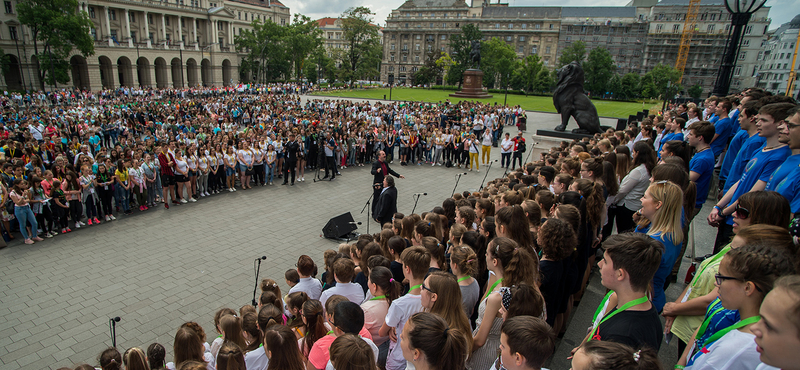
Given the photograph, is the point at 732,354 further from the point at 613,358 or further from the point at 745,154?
the point at 745,154

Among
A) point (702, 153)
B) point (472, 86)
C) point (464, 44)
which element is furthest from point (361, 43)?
point (702, 153)

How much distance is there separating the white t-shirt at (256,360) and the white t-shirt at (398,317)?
→ 1.21 m

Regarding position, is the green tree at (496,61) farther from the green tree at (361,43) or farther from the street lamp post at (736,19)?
the street lamp post at (736,19)

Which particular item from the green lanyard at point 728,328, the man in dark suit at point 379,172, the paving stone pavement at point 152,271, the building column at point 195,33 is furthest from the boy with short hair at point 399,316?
the building column at point 195,33

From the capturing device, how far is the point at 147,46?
6600 centimetres

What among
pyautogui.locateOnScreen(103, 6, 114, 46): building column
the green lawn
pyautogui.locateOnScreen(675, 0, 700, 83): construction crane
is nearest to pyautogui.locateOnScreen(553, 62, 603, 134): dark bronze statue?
the green lawn

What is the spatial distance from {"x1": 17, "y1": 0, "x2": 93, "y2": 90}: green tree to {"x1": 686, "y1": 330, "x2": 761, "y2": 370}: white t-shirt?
5890 centimetres

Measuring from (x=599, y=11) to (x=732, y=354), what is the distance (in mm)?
110667

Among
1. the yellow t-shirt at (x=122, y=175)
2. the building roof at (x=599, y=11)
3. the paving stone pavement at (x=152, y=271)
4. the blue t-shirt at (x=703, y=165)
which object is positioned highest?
the building roof at (x=599, y=11)

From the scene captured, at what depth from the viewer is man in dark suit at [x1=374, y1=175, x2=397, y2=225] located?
31.5ft

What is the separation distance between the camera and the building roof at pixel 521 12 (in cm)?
9844

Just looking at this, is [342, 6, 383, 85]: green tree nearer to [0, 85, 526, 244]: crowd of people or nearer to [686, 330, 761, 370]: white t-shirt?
[0, 85, 526, 244]: crowd of people

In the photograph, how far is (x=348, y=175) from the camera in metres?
18.0

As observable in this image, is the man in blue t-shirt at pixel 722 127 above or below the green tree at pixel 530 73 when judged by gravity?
below
